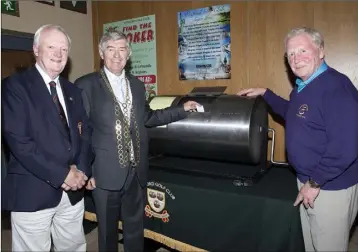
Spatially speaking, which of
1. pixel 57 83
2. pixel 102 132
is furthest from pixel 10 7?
pixel 102 132

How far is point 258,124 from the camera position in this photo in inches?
67.7

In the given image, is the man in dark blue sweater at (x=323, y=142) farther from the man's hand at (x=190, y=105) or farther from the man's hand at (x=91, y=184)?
the man's hand at (x=91, y=184)

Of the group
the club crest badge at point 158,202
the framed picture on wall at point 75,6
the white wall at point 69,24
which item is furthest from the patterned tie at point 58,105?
the framed picture on wall at point 75,6

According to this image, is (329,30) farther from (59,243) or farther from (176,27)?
(59,243)

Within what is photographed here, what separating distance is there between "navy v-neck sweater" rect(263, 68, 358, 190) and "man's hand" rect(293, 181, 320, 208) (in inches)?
1.6

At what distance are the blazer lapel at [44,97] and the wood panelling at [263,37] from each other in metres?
1.37

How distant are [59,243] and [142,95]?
886mm

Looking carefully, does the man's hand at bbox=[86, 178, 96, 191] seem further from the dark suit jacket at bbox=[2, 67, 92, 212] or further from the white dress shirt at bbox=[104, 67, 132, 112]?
the white dress shirt at bbox=[104, 67, 132, 112]

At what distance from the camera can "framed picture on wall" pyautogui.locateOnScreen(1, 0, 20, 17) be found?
2381 mm

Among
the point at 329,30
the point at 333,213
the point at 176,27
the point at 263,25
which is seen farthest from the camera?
the point at 176,27

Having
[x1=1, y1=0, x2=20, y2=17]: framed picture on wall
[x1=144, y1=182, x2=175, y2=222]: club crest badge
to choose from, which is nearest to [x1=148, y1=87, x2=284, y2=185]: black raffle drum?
[x1=144, y1=182, x2=175, y2=222]: club crest badge

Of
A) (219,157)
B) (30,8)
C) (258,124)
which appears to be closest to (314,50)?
(258,124)

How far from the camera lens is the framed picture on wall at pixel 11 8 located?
2.38 metres

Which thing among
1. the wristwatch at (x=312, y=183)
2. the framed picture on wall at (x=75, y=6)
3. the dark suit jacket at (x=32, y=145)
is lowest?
the wristwatch at (x=312, y=183)
